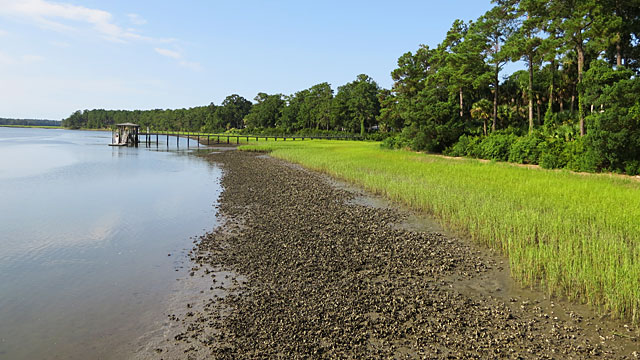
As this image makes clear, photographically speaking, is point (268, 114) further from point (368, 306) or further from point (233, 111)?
point (368, 306)

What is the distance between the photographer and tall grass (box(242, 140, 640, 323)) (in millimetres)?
7242

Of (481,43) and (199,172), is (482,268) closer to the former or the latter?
(199,172)

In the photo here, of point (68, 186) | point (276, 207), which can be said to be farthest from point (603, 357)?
point (68, 186)

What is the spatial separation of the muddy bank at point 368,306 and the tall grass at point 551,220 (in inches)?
23.4

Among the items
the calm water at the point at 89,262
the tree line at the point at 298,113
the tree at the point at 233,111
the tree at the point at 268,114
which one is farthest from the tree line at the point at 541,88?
the tree at the point at 233,111

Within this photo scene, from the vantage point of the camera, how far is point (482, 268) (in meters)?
9.24

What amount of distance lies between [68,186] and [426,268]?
24639 mm

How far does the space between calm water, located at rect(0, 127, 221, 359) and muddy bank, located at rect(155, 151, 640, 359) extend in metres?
0.99

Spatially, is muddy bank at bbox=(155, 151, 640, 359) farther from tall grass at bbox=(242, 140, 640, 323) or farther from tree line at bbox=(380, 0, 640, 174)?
tree line at bbox=(380, 0, 640, 174)

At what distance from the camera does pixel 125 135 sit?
250 feet

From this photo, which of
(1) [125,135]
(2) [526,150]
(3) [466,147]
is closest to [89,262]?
(2) [526,150]

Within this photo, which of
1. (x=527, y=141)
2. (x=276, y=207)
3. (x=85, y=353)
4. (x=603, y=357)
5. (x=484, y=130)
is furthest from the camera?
(x=484, y=130)

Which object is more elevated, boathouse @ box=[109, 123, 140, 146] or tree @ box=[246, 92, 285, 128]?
tree @ box=[246, 92, 285, 128]

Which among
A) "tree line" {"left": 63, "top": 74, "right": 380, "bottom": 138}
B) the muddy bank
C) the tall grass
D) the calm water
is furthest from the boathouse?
the muddy bank
